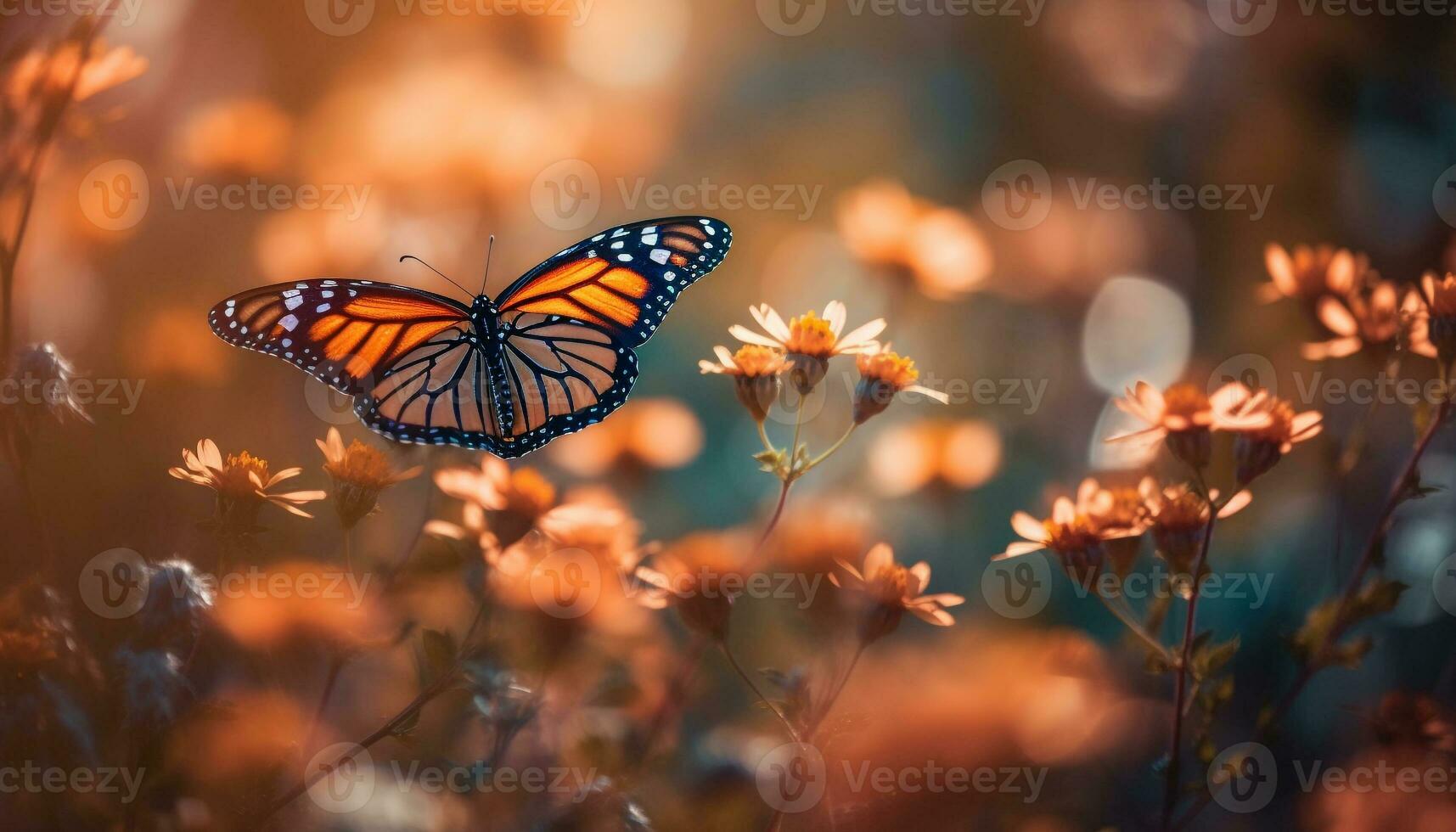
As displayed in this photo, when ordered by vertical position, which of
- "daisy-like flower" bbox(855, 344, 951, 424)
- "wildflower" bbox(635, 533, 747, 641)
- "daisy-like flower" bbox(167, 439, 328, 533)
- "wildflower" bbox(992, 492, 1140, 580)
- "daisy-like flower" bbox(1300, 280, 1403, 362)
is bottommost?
"wildflower" bbox(635, 533, 747, 641)

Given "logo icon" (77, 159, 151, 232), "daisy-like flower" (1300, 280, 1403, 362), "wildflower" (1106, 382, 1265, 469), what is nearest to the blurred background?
"logo icon" (77, 159, 151, 232)

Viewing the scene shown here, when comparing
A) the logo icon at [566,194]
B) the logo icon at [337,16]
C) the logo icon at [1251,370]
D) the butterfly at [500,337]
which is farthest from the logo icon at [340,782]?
the logo icon at [1251,370]

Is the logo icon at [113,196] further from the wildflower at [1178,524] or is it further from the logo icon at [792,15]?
the logo icon at [792,15]

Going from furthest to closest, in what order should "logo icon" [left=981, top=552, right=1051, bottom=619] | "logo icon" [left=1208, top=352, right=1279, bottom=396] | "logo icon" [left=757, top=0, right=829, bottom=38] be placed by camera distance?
"logo icon" [left=757, top=0, right=829, bottom=38]
"logo icon" [left=1208, top=352, right=1279, bottom=396]
"logo icon" [left=981, top=552, right=1051, bottom=619]

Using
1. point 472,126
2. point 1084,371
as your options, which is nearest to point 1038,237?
point 1084,371

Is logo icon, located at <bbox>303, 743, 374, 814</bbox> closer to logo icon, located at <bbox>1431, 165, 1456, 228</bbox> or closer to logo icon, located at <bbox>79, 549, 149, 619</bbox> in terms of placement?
logo icon, located at <bbox>79, 549, 149, 619</bbox>

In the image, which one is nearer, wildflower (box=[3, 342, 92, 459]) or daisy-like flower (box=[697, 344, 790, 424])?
wildflower (box=[3, 342, 92, 459])
